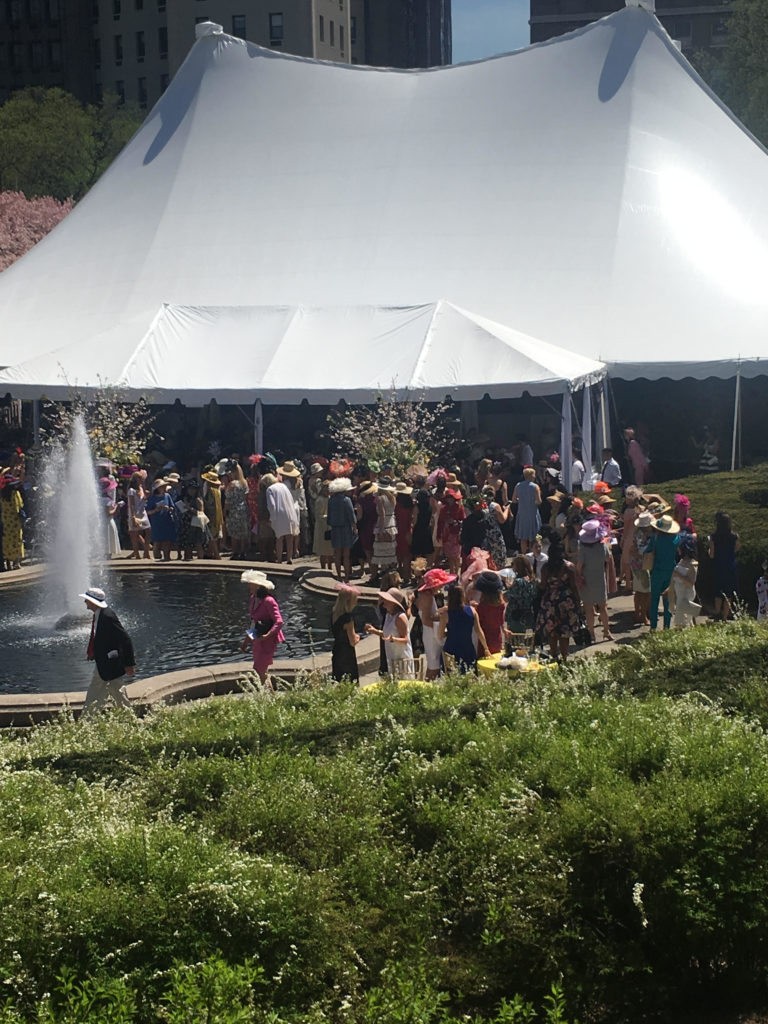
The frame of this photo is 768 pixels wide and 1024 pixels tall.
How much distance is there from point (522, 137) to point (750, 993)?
23214mm

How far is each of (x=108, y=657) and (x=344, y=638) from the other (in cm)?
190

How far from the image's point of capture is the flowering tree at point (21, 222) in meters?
51.2

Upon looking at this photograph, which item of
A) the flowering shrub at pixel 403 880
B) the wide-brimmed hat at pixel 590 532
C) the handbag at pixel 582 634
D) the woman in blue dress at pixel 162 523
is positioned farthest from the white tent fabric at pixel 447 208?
the flowering shrub at pixel 403 880

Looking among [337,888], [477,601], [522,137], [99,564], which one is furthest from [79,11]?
[337,888]

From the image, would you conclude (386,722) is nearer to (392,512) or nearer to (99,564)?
(392,512)

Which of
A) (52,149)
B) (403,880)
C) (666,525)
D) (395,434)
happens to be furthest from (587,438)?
(52,149)

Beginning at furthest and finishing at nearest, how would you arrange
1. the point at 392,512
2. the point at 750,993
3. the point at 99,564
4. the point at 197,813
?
the point at 99,564 < the point at 392,512 < the point at 197,813 < the point at 750,993

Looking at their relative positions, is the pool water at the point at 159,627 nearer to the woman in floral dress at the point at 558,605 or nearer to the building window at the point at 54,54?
the woman in floral dress at the point at 558,605

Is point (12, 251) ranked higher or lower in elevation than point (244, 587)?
higher

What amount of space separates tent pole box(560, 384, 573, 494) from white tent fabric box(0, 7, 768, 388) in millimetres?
2613

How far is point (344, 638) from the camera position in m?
10.9

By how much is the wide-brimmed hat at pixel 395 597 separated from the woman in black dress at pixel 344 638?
0.37 meters

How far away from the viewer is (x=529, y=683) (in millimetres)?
8844

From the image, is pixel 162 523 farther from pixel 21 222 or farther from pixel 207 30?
pixel 21 222
